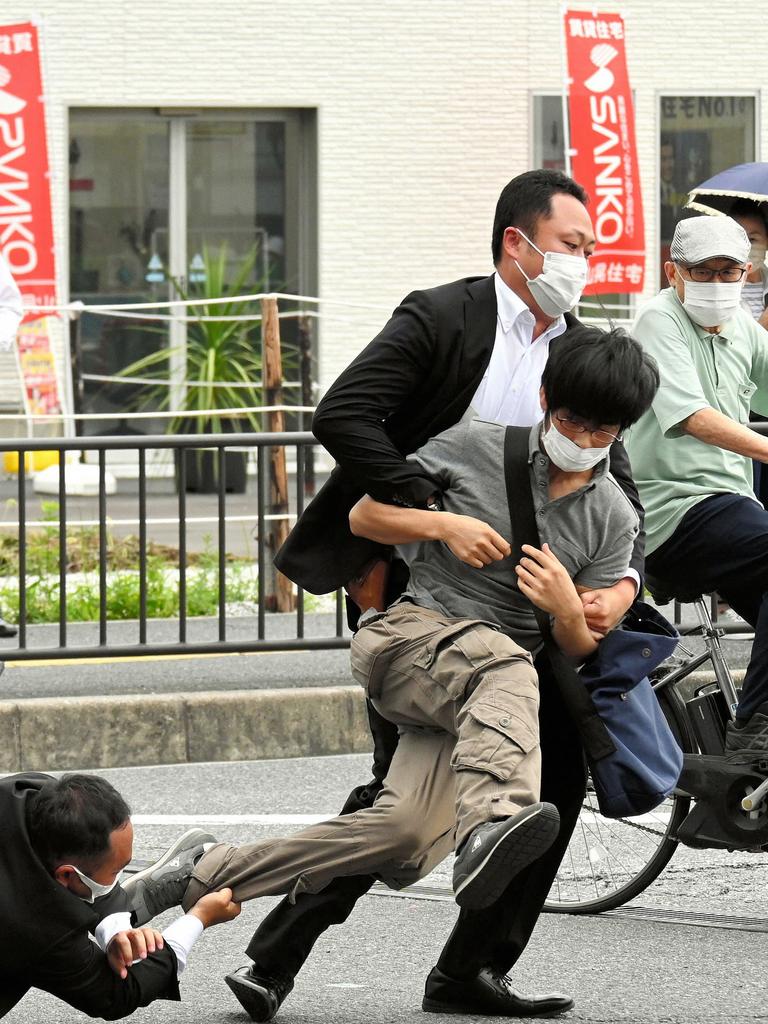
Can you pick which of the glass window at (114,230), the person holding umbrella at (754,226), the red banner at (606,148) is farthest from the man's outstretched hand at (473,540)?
the glass window at (114,230)

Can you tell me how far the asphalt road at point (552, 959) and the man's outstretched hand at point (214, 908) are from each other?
1.39ft

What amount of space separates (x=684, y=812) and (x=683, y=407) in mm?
1102

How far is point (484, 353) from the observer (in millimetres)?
4105

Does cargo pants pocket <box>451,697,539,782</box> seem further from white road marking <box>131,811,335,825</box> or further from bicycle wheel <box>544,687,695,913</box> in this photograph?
white road marking <box>131,811,335,825</box>

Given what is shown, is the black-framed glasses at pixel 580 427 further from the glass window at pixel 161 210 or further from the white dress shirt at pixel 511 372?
the glass window at pixel 161 210

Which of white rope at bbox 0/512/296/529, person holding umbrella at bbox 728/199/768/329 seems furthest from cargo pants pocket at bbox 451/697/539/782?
white rope at bbox 0/512/296/529

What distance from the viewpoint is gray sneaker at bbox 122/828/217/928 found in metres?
3.93

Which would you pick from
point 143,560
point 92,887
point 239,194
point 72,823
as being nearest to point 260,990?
point 92,887

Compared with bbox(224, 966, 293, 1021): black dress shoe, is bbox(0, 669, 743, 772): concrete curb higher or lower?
lower

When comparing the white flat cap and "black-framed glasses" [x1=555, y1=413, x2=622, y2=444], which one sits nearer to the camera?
"black-framed glasses" [x1=555, y1=413, x2=622, y2=444]

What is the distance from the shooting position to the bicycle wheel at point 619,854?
16.9 feet

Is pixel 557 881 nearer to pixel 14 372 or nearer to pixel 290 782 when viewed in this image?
pixel 290 782

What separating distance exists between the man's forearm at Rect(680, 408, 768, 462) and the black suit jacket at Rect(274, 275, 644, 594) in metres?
0.81

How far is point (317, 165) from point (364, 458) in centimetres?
1399
